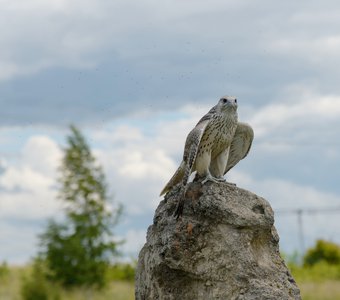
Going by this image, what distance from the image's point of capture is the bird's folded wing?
29.3 feet

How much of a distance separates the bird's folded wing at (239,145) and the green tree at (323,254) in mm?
26921

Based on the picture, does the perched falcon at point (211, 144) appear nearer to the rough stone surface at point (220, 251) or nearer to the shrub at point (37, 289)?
the rough stone surface at point (220, 251)

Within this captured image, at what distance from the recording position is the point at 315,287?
26.8m

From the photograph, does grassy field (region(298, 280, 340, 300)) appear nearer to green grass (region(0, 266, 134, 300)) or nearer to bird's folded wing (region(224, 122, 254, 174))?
green grass (region(0, 266, 134, 300))

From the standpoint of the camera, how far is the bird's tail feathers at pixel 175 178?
337 inches

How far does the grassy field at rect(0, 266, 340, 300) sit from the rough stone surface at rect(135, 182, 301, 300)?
53.9ft

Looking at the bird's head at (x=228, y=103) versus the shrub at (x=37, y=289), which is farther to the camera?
the shrub at (x=37, y=289)

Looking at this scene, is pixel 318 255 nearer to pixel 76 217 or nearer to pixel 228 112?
pixel 76 217

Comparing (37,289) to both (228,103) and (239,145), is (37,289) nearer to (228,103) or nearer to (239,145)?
(239,145)

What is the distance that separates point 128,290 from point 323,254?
391 inches

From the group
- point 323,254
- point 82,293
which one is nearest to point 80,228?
point 82,293

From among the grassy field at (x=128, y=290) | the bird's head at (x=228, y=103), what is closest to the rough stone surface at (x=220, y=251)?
the bird's head at (x=228, y=103)

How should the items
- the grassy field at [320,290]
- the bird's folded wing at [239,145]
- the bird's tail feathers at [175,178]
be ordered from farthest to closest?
the grassy field at [320,290] < the bird's folded wing at [239,145] < the bird's tail feathers at [175,178]

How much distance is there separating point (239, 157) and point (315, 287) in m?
18.5
